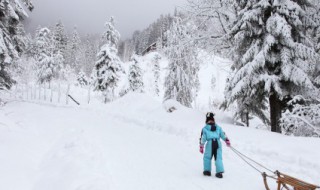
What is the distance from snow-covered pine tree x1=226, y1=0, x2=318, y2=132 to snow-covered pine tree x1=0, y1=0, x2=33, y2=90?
13.3 m

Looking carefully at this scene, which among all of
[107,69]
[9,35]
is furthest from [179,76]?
[9,35]

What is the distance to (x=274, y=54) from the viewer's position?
12609 mm

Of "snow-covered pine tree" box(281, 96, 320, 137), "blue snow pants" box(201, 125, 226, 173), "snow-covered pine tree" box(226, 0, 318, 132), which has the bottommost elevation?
"blue snow pants" box(201, 125, 226, 173)

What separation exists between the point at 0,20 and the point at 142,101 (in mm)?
11675

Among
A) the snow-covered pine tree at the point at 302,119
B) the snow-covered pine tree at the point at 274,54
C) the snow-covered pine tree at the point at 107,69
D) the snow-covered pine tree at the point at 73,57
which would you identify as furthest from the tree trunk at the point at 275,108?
the snow-covered pine tree at the point at 73,57

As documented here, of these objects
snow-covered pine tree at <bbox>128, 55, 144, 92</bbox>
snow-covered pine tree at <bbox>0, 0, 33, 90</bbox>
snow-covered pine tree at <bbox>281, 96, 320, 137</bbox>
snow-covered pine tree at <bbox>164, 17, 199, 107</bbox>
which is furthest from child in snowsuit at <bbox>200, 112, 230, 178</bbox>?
snow-covered pine tree at <bbox>128, 55, 144, 92</bbox>

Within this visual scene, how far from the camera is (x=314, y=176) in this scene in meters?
7.71

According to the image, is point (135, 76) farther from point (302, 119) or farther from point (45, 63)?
point (302, 119)

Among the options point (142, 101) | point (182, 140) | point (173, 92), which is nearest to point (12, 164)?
point (182, 140)

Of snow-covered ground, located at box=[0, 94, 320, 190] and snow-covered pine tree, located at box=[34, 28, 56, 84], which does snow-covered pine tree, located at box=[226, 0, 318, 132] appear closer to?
snow-covered ground, located at box=[0, 94, 320, 190]

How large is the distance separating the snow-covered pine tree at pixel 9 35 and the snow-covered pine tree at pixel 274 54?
13307 mm

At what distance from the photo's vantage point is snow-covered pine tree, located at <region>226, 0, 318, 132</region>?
12.1 metres

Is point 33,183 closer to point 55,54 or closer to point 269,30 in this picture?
point 269,30

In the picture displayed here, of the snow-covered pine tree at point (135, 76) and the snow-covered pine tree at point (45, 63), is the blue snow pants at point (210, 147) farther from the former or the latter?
the snow-covered pine tree at point (45, 63)
